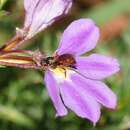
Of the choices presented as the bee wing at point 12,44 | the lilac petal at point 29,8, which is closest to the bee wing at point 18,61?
the bee wing at point 12,44

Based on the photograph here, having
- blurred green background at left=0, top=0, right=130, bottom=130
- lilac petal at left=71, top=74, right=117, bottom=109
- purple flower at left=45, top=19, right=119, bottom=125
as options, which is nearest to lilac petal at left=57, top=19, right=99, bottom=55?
purple flower at left=45, top=19, right=119, bottom=125

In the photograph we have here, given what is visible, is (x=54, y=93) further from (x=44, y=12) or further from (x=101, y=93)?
(x=44, y=12)

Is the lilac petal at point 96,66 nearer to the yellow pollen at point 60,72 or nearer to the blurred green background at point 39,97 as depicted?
the yellow pollen at point 60,72

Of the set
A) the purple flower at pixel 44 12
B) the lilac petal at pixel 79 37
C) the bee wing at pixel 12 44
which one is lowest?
the lilac petal at pixel 79 37

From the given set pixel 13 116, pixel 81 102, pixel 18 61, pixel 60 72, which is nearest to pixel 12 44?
pixel 18 61

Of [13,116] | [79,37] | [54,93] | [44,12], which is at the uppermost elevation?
[44,12]

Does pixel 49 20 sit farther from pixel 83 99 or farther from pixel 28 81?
pixel 28 81
